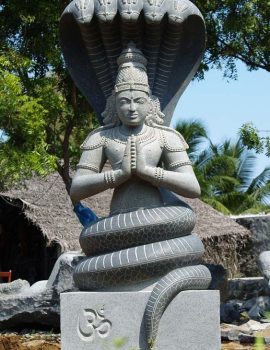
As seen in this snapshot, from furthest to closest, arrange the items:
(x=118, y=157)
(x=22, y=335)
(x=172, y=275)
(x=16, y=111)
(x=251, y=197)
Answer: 1. (x=251, y=197)
2. (x=16, y=111)
3. (x=22, y=335)
4. (x=118, y=157)
5. (x=172, y=275)

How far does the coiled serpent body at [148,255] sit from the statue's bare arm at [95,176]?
255mm

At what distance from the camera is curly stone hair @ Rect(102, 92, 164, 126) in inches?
236

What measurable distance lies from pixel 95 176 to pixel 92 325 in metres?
1.11

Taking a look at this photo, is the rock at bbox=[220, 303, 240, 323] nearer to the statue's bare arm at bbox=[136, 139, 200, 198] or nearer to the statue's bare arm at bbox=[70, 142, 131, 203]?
the statue's bare arm at bbox=[136, 139, 200, 198]

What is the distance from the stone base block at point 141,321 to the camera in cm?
529

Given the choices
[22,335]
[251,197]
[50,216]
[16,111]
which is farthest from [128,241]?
[251,197]

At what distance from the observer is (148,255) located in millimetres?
5355

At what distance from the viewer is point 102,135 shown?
5.95m

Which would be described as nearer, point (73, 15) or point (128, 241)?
point (128, 241)

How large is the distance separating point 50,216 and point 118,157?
9.45 metres

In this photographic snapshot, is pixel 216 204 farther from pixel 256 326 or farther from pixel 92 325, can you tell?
pixel 92 325

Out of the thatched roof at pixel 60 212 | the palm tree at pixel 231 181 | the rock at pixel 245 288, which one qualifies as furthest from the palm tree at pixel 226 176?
the rock at pixel 245 288

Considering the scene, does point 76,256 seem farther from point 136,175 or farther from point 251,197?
point 251,197

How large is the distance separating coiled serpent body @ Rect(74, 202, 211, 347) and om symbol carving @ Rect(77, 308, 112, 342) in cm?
20
